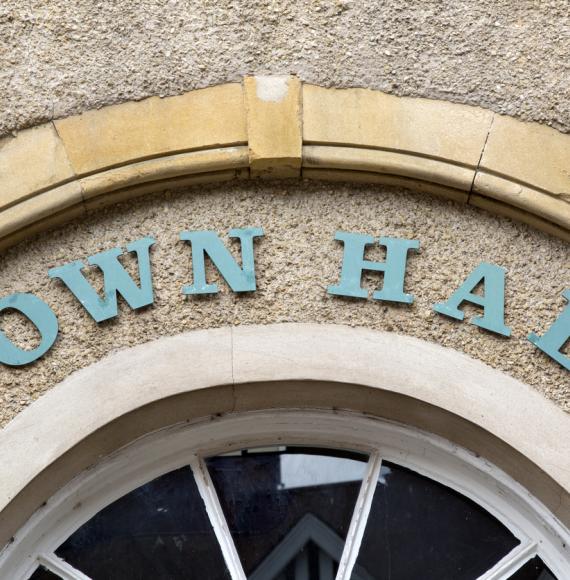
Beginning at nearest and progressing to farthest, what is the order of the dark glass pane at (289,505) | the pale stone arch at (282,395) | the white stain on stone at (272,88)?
the pale stone arch at (282,395) → the dark glass pane at (289,505) → the white stain on stone at (272,88)

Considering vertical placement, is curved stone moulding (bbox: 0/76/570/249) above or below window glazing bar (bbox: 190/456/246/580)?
above

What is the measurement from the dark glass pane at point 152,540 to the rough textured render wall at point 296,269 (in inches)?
21.9

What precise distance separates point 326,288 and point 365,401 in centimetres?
43

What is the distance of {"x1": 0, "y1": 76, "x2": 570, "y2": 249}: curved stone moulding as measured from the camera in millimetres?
3385

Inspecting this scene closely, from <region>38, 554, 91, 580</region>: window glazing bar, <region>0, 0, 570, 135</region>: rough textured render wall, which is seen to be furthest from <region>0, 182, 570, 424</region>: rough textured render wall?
<region>38, 554, 91, 580</region>: window glazing bar

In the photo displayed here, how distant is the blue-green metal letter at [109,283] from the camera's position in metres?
3.30

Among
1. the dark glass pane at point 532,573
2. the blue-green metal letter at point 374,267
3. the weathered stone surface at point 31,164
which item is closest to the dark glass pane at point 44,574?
the weathered stone surface at point 31,164

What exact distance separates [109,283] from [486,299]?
133 cm

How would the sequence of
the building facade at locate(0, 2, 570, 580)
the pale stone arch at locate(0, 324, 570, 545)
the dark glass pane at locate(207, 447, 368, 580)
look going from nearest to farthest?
the pale stone arch at locate(0, 324, 570, 545), the building facade at locate(0, 2, 570, 580), the dark glass pane at locate(207, 447, 368, 580)

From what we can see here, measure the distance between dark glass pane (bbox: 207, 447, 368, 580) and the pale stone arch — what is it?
0.30 metres

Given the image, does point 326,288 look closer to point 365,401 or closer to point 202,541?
point 365,401

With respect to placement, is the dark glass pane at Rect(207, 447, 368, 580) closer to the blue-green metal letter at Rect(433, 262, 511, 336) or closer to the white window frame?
the white window frame

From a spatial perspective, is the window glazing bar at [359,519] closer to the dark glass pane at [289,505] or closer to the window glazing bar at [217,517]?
the dark glass pane at [289,505]

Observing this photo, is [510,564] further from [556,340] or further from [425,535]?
[556,340]
